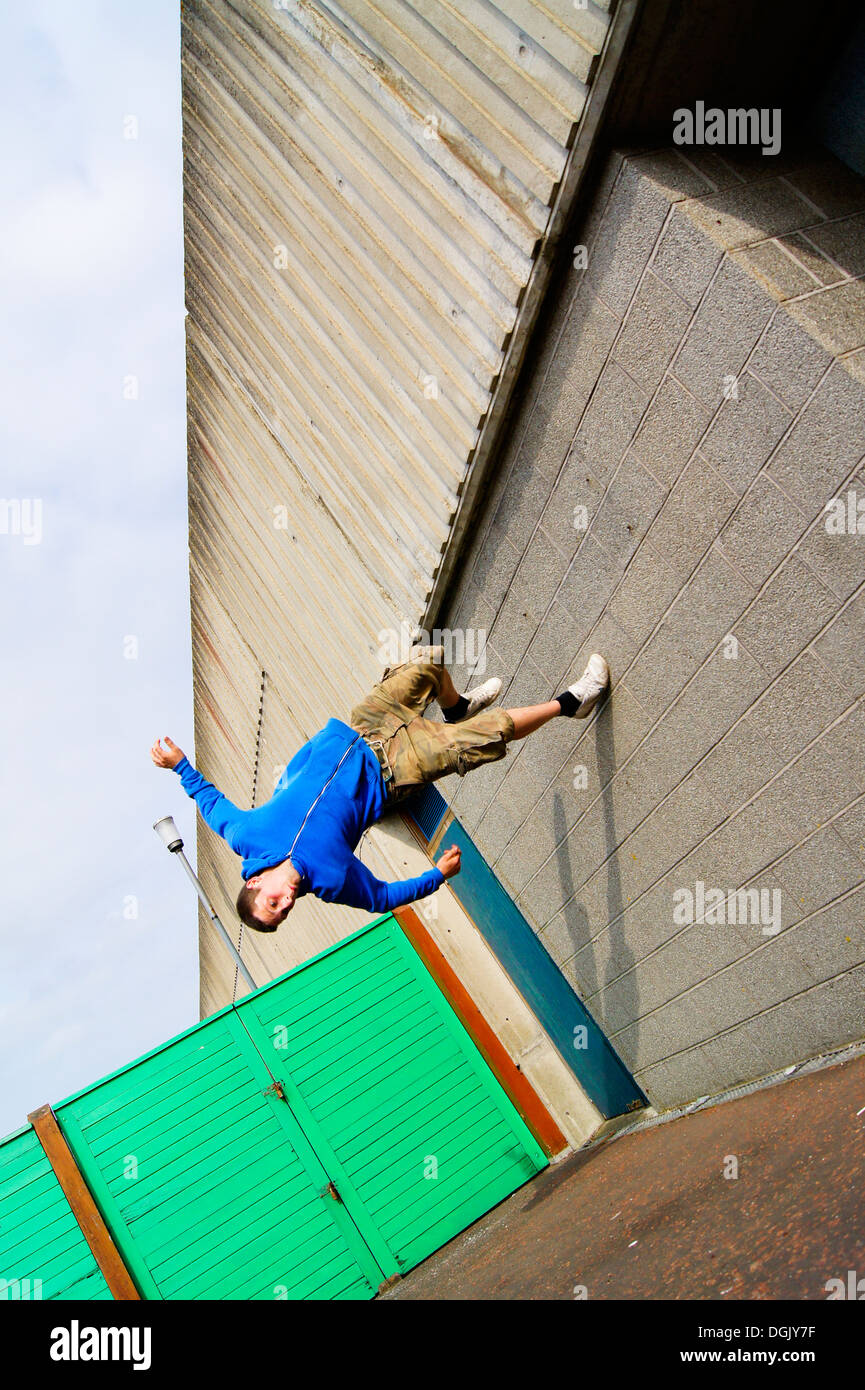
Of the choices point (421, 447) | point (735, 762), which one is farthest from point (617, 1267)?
point (421, 447)

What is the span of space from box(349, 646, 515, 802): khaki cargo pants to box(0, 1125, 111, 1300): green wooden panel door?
4101 mm

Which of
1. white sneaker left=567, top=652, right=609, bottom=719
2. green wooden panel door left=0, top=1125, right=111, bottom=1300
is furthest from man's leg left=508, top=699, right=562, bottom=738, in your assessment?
green wooden panel door left=0, top=1125, right=111, bottom=1300

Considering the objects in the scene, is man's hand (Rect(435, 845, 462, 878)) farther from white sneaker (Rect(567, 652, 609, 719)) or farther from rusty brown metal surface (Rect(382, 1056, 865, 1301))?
rusty brown metal surface (Rect(382, 1056, 865, 1301))

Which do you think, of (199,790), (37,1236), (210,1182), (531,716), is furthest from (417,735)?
(37,1236)

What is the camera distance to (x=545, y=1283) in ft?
12.7

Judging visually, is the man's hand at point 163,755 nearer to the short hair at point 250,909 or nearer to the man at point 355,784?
the man at point 355,784

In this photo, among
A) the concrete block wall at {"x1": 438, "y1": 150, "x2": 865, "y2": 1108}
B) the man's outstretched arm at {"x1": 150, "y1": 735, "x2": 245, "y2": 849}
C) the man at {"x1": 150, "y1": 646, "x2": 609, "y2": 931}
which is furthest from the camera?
the man's outstretched arm at {"x1": 150, "y1": 735, "x2": 245, "y2": 849}

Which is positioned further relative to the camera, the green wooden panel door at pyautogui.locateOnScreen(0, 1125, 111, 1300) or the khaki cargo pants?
the green wooden panel door at pyautogui.locateOnScreen(0, 1125, 111, 1300)

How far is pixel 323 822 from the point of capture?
409cm

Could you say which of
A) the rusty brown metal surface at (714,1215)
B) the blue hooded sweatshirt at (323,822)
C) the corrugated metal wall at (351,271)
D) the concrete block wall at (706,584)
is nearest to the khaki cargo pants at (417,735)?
the blue hooded sweatshirt at (323,822)

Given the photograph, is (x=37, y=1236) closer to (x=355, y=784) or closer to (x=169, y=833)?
(x=169, y=833)

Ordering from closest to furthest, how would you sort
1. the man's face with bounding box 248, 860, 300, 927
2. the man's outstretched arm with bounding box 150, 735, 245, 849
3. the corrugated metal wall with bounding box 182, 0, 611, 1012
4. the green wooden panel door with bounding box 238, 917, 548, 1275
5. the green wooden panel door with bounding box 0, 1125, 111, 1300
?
1. the man's face with bounding box 248, 860, 300, 927
2. the corrugated metal wall with bounding box 182, 0, 611, 1012
3. the man's outstretched arm with bounding box 150, 735, 245, 849
4. the green wooden panel door with bounding box 0, 1125, 111, 1300
5. the green wooden panel door with bounding box 238, 917, 548, 1275

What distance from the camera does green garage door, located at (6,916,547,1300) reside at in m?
5.98

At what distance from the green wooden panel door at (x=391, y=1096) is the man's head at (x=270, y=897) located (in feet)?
11.4
